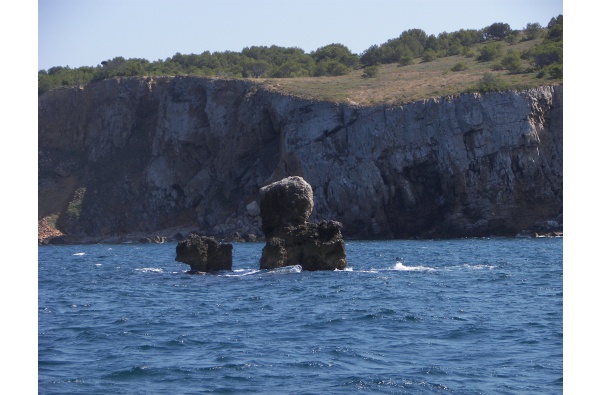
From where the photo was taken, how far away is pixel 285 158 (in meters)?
76.5

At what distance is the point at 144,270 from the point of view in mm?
38750

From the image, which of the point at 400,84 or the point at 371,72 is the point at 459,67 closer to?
the point at 371,72

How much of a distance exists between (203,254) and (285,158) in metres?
41.7

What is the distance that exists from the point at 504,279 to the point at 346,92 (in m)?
53.7

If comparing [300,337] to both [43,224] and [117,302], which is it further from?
[43,224]

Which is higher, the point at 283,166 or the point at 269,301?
the point at 283,166

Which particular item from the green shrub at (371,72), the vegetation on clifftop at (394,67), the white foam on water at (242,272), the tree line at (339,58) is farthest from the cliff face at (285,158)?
the white foam on water at (242,272)

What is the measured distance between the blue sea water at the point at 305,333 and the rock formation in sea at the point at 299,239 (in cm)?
100

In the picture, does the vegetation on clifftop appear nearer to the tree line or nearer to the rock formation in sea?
the tree line

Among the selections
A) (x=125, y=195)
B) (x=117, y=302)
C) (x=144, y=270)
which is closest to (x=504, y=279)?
(x=117, y=302)

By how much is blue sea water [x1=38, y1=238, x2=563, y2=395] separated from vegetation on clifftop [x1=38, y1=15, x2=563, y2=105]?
159ft

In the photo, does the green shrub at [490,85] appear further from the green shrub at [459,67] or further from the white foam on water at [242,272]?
the white foam on water at [242,272]

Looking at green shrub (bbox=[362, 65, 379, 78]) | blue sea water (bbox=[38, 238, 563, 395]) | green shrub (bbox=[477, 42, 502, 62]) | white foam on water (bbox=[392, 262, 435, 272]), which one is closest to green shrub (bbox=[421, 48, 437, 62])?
green shrub (bbox=[477, 42, 502, 62])

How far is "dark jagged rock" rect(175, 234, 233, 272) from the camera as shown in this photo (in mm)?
35219
